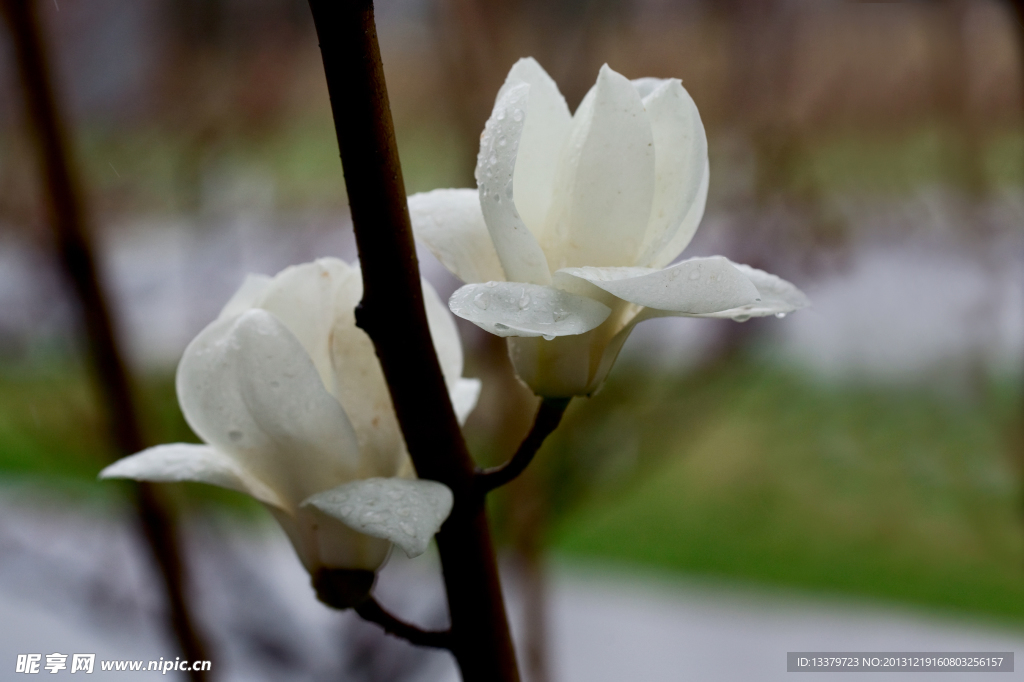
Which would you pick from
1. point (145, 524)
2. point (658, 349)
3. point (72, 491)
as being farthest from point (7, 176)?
point (658, 349)

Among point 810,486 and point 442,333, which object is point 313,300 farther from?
point 810,486

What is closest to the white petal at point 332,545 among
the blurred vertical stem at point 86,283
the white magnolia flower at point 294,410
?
the white magnolia flower at point 294,410

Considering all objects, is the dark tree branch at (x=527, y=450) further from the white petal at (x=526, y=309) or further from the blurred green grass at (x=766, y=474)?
the blurred green grass at (x=766, y=474)

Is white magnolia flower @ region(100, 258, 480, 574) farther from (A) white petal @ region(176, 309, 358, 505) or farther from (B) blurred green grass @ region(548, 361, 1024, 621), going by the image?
(B) blurred green grass @ region(548, 361, 1024, 621)

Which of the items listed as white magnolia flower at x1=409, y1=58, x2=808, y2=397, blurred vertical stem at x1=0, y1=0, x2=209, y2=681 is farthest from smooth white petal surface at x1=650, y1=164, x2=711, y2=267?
blurred vertical stem at x1=0, y1=0, x2=209, y2=681

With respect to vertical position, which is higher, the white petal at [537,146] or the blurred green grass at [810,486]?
the white petal at [537,146]

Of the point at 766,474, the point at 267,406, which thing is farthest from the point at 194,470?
the point at 766,474
